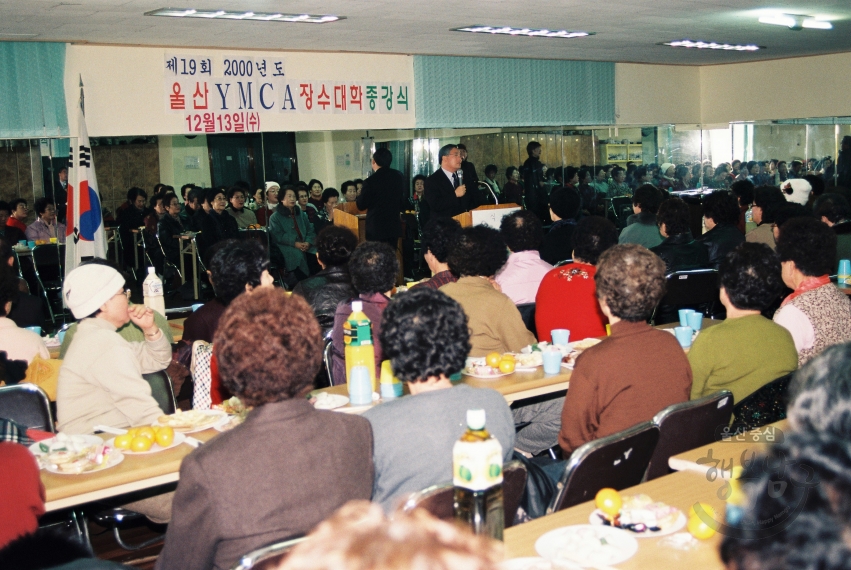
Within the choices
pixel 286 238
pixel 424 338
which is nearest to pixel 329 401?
pixel 424 338

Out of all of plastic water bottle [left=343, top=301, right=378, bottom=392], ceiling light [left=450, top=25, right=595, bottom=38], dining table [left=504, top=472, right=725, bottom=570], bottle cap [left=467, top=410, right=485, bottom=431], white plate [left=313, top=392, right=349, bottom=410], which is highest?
ceiling light [left=450, top=25, right=595, bottom=38]

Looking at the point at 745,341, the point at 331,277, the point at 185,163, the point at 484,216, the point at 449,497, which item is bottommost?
the point at 449,497

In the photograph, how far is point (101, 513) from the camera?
3.18 meters

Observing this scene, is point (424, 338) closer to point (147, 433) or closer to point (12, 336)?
point (147, 433)

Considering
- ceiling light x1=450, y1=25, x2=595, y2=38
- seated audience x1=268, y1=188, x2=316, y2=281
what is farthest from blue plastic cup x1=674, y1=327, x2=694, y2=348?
seated audience x1=268, y1=188, x2=316, y2=281

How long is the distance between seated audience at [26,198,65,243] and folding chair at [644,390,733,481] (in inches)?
261

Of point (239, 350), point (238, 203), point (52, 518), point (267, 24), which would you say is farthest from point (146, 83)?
point (239, 350)

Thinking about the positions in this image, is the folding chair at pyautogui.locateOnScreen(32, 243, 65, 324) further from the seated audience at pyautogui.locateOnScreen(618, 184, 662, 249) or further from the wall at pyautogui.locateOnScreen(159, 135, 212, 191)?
the seated audience at pyautogui.locateOnScreen(618, 184, 662, 249)

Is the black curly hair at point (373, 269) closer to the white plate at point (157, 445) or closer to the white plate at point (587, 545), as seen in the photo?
the white plate at point (157, 445)

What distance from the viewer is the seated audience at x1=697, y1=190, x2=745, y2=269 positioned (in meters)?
6.37

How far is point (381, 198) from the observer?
8578 millimetres

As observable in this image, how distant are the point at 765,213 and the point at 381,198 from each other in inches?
142

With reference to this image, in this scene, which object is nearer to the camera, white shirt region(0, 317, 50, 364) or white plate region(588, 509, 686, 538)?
white plate region(588, 509, 686, 538)

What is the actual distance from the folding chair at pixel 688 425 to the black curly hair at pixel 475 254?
1582mm
